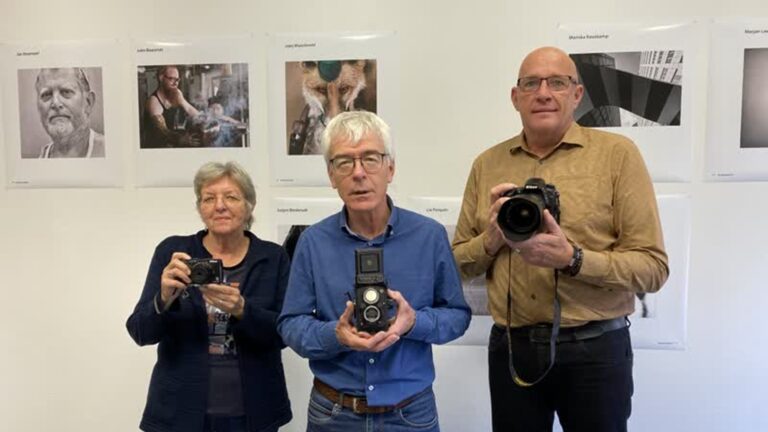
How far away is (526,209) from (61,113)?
1910 mm

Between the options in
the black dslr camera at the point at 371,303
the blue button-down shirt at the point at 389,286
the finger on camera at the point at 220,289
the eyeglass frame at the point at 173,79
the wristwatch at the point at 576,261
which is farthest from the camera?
the eyeglass frame at the point at 173,79

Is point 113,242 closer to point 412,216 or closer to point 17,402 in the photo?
point 17,402

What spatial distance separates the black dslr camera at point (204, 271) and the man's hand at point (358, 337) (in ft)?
1.44

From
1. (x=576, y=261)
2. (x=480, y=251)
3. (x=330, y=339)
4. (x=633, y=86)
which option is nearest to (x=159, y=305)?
(x=330, y=339)

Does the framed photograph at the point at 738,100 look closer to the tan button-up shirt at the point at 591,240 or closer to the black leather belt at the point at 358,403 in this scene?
the tan button-up shirt at the point at 591,240

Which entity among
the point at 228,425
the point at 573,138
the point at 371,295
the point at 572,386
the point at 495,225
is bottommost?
the point at 228,425

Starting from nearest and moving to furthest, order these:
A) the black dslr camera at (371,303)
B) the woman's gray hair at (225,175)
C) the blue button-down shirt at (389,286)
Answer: the black dslr camera at (371,303)
the blue button-down shirt at (389,286)
the woman's gray hair at (225,175)

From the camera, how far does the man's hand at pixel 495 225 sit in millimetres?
1299

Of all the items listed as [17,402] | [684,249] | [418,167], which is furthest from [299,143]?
[17,402]

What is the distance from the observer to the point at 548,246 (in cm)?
127

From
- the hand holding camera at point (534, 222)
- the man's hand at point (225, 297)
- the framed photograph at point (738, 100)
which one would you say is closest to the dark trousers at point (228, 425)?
the man's hand at point (225, 297)

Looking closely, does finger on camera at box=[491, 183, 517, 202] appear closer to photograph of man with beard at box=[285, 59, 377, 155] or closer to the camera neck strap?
the camera neck strap

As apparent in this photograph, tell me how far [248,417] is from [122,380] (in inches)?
41.4

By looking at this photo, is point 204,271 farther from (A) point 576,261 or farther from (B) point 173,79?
(B) point 173,79
